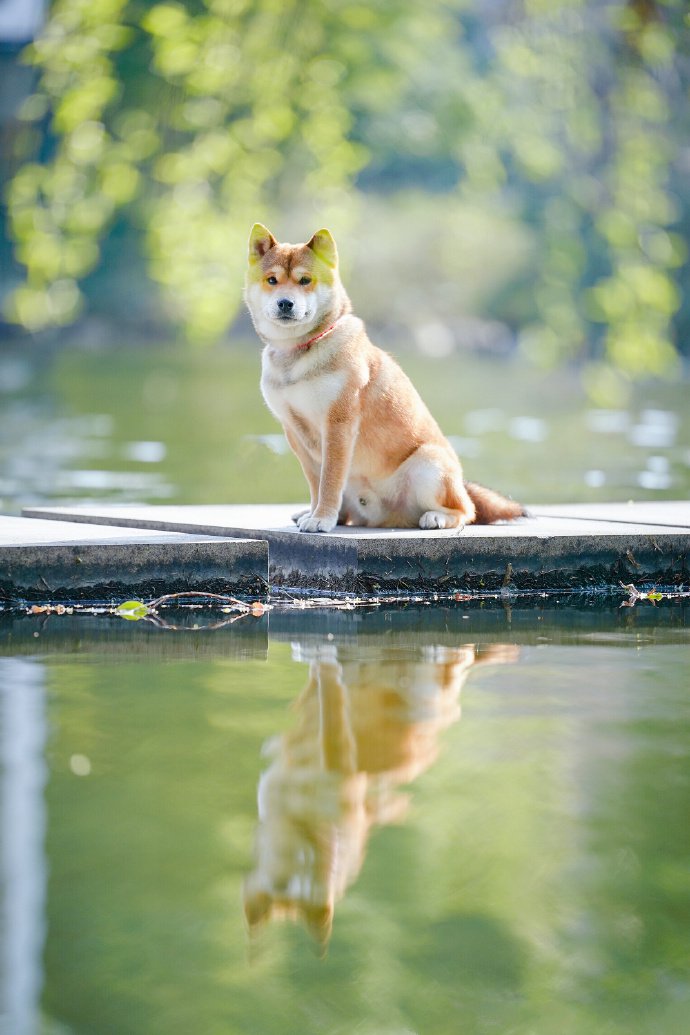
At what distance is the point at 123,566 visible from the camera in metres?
5.04

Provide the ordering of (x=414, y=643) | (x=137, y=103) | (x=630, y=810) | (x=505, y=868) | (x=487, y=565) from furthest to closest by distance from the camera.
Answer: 1. (x=487, y=565)
2. (x=137, y=103)
3. (x=414, y=643)
4. (x=630, y=810)
5. (x=505, y=868)

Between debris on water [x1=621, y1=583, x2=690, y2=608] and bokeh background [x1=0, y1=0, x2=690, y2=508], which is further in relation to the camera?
debris on water [x1=621, y1=583, x2=690, y2=608]

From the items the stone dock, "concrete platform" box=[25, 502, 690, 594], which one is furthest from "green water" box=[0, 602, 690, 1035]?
"concrete platform" box=[25, 502, 690, 594]

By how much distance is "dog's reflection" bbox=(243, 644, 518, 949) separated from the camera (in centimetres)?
234

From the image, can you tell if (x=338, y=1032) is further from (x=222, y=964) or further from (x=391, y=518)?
(x=391, y=518)

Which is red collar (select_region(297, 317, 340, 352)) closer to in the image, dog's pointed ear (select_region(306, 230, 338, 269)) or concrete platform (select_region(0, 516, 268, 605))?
dog's pointed ear (select_region(306, 230, 338, 269))

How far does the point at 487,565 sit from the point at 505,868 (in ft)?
9.92

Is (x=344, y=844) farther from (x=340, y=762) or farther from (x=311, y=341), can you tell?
(x=311, y=341)

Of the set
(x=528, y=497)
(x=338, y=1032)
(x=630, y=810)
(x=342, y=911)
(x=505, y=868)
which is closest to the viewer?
(x=338, y=1032)

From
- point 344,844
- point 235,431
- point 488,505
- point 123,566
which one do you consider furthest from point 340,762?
point 235,431

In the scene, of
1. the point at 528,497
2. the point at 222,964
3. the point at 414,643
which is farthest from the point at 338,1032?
the point at 528,497

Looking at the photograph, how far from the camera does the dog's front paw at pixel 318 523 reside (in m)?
5.31

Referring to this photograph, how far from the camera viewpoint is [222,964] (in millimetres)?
2047

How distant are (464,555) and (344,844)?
115 inches
